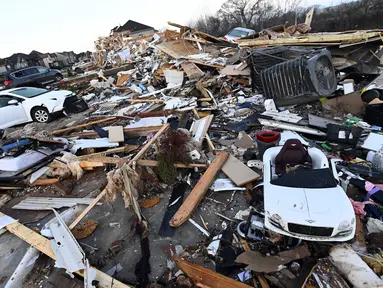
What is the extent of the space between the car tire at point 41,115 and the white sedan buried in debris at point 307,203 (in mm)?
9319

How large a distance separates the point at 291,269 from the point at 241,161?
2.61 m

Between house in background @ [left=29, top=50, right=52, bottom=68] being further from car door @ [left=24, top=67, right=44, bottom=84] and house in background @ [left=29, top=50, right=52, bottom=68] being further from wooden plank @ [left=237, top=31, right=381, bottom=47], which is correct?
wooden plank @ [left=237, top=31, right=381, bottom=47]

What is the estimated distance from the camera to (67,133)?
7766 millimetres

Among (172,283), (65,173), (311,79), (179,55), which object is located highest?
(179,55)

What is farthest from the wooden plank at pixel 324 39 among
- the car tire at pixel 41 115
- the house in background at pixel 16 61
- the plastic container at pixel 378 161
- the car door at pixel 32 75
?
the house in background at pixel 16 61

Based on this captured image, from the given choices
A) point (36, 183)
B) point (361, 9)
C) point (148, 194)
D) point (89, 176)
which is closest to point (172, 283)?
point (148, 194)

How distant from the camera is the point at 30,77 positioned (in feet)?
55.0

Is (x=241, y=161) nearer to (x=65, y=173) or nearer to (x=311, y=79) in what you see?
(x=311, y=79)

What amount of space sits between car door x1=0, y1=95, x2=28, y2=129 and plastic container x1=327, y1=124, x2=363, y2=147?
1068cm

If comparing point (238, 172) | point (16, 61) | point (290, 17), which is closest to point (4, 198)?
point (238, 172)

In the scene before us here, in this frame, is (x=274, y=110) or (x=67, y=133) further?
(x=67, y=133)

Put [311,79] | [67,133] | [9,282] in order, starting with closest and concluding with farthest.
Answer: [9,282] < [311,79] < [67,133]

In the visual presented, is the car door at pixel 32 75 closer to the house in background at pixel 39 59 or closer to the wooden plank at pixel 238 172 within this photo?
the wooden plank at pixel 238 172

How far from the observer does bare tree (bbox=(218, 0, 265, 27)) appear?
41.2 m
